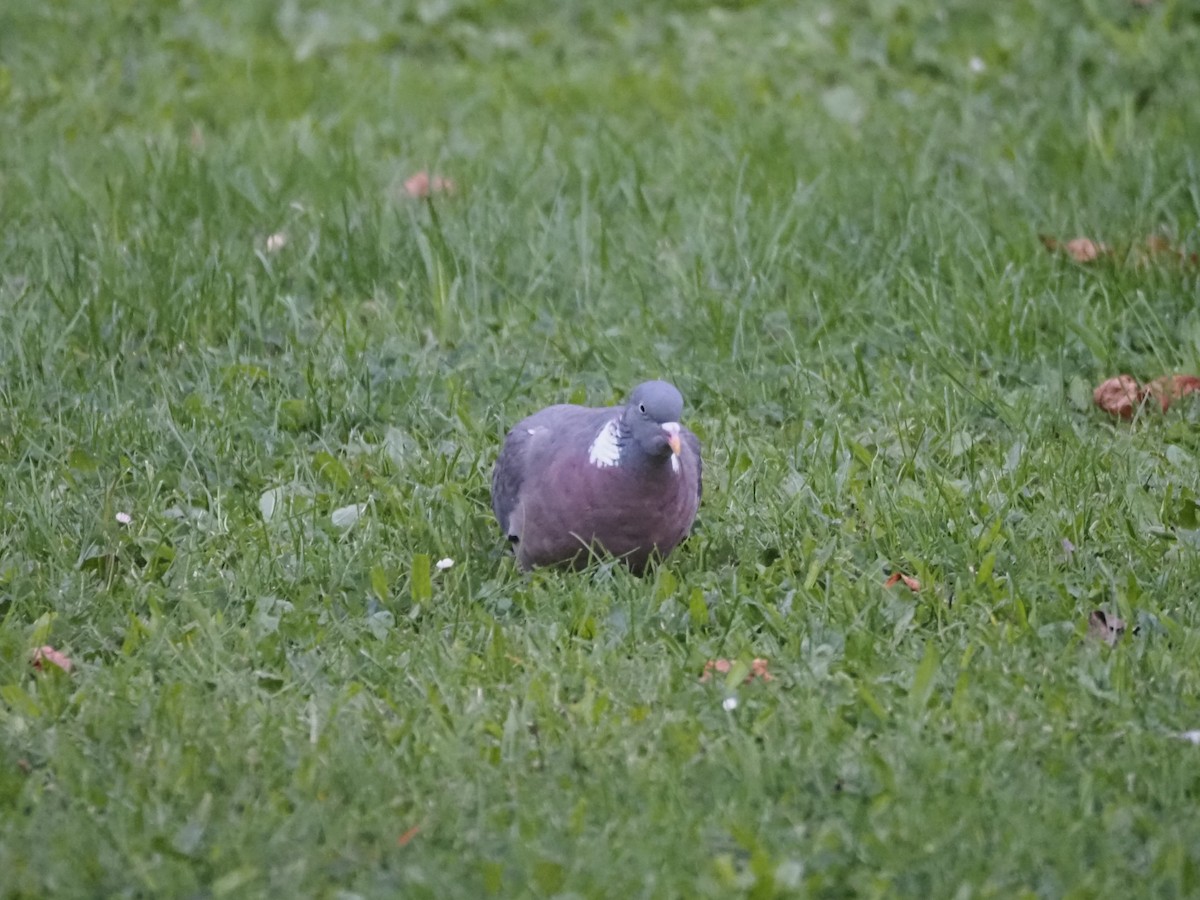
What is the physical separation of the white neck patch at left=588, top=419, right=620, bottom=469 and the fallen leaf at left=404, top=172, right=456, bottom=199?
218 centimetres

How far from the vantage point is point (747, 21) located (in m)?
6.84

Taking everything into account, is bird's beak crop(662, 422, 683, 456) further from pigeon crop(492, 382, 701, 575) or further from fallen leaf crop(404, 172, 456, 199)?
fallen leaf crop(404, 172, 456, 199)

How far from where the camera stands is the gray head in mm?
3236

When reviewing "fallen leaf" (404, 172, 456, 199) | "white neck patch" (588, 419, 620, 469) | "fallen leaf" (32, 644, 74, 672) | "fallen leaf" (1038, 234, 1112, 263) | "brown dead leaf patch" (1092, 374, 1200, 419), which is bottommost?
"fallen leaf" (32, 644, 74, 672)

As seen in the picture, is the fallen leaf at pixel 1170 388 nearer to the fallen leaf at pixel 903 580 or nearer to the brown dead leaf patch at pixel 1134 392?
the brown dead leaf patch at pixel 1134 392

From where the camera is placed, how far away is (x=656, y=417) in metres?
3.25

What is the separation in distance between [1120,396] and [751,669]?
1649mm

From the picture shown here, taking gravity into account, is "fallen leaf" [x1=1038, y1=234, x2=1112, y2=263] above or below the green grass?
above

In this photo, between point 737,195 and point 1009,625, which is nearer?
point 1009,625

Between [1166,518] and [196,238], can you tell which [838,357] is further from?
[196,238]

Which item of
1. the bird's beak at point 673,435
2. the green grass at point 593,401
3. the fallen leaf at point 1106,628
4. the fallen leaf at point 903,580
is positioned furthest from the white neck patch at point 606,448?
the fallen leaf at point 1106,628

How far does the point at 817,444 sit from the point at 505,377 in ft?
3.11

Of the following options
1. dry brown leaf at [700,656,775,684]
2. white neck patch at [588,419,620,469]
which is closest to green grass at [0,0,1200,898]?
dry brown leaf at [700,656,775,684]

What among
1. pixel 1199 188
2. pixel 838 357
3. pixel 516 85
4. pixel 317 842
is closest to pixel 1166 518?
pixel 838 357
